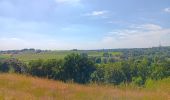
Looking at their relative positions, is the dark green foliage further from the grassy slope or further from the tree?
the grassy slope

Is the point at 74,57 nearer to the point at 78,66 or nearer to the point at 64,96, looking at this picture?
the point at 78,66

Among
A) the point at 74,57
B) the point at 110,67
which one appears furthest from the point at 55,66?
the point at 110,67

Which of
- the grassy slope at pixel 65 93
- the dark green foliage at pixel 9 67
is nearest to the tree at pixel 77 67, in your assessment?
the dark green foliage at pixel 9 67

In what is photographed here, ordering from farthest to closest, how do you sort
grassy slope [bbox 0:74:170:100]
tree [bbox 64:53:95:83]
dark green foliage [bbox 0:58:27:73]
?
tree [bbox 64:53:95:83] → dark green foliage [bbox 0:58:27:73] → grassy slope [bbox 0:74:170:100]

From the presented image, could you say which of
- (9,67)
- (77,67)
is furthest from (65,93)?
(77,67)

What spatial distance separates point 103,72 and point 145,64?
1364 cm

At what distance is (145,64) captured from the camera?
9156 centimetres

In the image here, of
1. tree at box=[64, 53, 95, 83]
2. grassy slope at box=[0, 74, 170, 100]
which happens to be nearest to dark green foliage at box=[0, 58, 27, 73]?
tree at box=[64, 53, 95, 83]

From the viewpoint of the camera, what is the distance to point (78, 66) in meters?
56.5

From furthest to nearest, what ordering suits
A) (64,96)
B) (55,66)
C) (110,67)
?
1. (110,67)
2. (55,66)
3. (64,96)

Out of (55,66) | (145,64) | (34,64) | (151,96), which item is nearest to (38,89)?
(151,96)

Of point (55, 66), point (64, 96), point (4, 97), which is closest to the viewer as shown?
point (4, 97)

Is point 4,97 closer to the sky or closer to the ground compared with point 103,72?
closer to the sky

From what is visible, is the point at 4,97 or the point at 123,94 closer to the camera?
the point at 4,97
